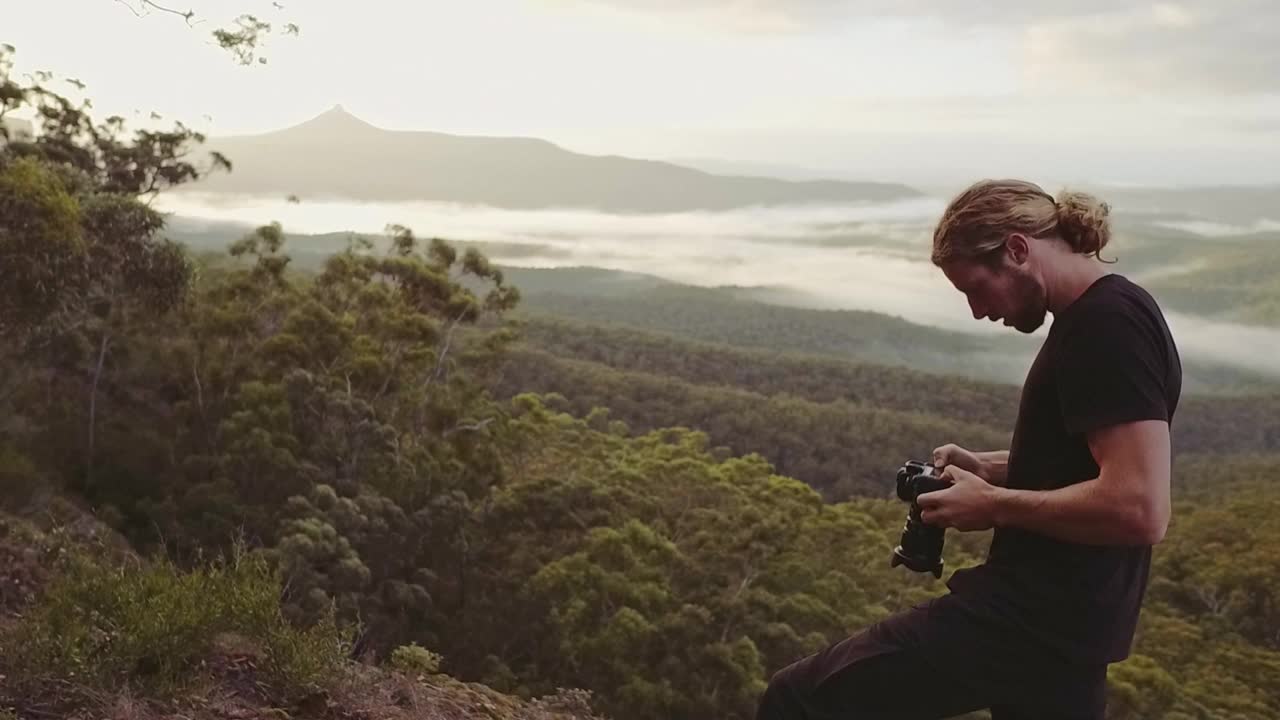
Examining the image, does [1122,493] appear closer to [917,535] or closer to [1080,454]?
[1080,454]

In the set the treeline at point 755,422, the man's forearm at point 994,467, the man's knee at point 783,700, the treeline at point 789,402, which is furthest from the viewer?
the treeline at point 789,402

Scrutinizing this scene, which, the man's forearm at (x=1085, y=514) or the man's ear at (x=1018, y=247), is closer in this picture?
the man's forearm at (x=1085, y=514)

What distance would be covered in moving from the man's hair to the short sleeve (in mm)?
245

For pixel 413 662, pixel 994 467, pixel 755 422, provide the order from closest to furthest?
pixel 994 467 → pixel 413 662 → pixel 755 422

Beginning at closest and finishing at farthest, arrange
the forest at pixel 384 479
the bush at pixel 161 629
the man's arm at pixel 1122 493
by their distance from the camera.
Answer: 1. the man's arm at pixel 1122 493
2. the bush at pixel 161 629
3. the forest at pixel 384 479

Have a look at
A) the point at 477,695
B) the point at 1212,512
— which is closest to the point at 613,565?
the point at 477,695

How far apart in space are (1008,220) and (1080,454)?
1.61 feet

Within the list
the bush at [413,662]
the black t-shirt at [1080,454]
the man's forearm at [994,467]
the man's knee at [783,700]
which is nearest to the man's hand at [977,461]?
the man's forearm at [994,467]

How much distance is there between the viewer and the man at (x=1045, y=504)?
175 centimetres

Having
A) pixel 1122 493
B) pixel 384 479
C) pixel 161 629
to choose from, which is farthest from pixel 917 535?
pixel 384 479

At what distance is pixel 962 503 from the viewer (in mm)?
1947

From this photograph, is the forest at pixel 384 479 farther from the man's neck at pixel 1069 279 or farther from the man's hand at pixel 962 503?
the man's neck at pixel 1069 279

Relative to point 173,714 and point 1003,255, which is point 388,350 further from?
point 1003,255

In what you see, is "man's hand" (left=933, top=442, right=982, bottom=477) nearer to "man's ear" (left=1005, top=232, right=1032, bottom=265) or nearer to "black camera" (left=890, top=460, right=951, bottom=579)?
A: "black camera" (left=890, top=460, right=951, bottom=579)
